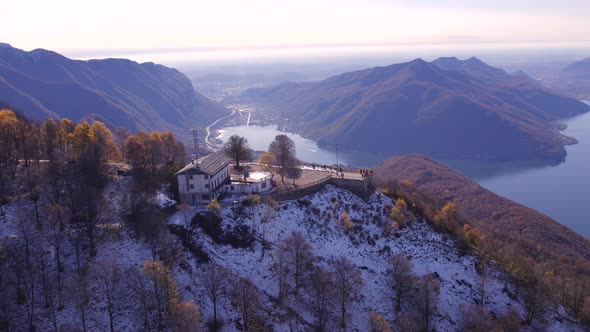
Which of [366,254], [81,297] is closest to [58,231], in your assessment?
[81,297]

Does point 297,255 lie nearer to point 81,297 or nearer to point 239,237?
point 239,237

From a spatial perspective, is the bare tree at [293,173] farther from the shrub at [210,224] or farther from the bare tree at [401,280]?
the bare tree at [401,280]

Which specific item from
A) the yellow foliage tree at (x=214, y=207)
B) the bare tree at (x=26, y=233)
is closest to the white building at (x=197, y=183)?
the yellow foliage tree at (x=214, y=207)

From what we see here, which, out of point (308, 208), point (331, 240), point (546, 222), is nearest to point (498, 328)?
point (331, 240)

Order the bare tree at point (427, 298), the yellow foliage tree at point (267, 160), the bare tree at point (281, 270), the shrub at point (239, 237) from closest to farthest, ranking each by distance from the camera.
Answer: the bare tree at point (281, 270), the bare tree at point (427, 298), the shrub at point (239, 237), the yellow foliage tree at point (267, 160)

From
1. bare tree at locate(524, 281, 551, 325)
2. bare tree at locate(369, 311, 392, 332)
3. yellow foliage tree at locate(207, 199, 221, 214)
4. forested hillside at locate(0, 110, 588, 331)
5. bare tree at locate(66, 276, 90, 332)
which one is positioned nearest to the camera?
bare tree at locate(66, 276, 90, 332)

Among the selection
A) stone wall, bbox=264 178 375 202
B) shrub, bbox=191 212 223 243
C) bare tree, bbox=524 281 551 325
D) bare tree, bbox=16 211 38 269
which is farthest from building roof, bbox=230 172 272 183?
bare tree, bbox=524 281 551 325

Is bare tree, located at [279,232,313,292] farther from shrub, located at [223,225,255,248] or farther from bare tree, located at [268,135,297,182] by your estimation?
bare tree, located at [268,135,297,182]

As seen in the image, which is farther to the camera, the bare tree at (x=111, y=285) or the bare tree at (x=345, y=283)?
the bare tree at (x=345, y=283)

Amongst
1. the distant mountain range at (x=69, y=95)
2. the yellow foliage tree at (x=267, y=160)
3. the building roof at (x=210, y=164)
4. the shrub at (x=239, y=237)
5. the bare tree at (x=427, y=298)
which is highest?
the distant mountain range at (x=69, y=95)
